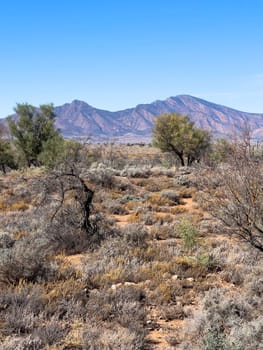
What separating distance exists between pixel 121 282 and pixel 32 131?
26.1 meters

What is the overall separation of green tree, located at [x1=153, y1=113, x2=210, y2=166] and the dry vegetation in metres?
21.7

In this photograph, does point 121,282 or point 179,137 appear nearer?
point 121,282

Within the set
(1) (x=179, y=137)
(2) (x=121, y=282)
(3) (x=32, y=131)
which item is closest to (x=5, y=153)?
(3) (x=32, y=131)

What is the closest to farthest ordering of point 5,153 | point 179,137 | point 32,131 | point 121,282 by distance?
point 121,282
point 32,131
point 179,137
point 5,153

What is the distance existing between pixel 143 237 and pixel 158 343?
5.15 metres

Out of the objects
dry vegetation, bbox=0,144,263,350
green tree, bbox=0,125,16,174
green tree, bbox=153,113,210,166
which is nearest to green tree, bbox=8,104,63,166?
green tree, bbox=0,125,16,174

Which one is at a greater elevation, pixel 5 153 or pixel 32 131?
pixel 32 131

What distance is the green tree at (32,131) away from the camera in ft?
100

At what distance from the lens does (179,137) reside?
33.4 meters

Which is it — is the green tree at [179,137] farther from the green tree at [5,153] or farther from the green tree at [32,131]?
the green tree at [5,153]

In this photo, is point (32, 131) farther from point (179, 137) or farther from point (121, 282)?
point (121, 282)

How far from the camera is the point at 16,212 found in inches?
520

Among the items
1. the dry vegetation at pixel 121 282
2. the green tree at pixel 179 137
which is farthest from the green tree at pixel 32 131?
the dry vegetation at pixel 121 282

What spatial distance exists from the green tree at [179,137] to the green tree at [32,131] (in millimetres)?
9717
